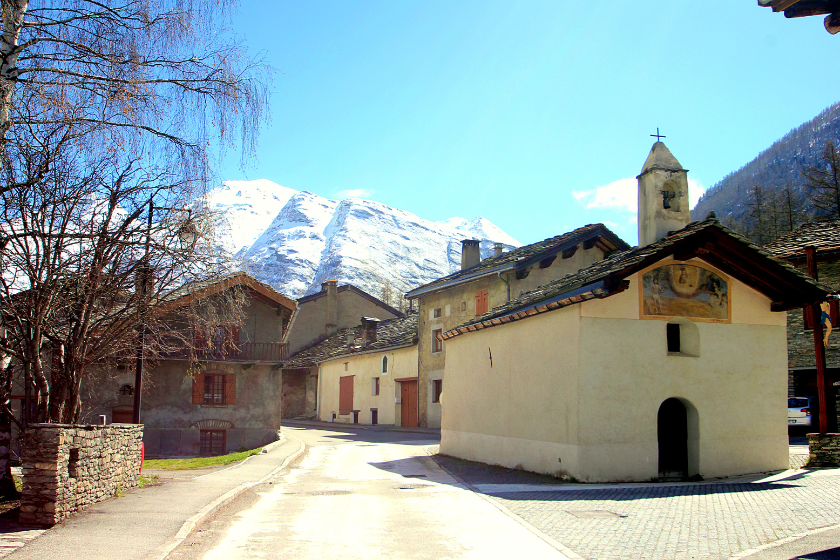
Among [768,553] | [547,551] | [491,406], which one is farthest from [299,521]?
[491,406]

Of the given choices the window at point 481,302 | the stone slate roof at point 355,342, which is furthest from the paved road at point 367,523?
the stone slate roof at point 355,342

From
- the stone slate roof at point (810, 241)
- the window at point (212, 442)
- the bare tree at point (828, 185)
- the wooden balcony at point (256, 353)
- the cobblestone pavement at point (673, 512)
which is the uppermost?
the bare tree at point (828, 185)

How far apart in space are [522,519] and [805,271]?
18.7 m

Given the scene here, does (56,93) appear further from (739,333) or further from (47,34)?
(739,333)

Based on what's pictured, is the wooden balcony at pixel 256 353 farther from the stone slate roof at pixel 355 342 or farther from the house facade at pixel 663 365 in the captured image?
the house facade at pixel 663 365

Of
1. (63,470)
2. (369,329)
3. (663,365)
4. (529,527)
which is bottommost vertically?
(529,527)

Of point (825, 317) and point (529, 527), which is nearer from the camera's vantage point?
point (529, 527)

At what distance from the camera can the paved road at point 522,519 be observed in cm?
771

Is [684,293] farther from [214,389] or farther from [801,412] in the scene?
[214,389]

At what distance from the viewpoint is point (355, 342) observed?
41094 millimetres

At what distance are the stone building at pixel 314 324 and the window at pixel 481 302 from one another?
1908 centimetres

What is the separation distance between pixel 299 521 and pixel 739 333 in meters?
10.2

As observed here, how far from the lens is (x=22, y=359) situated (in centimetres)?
1005

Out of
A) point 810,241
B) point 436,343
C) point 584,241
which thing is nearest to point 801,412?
point 810,241
